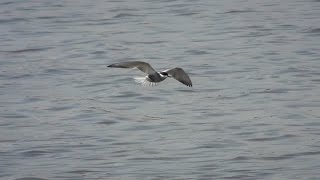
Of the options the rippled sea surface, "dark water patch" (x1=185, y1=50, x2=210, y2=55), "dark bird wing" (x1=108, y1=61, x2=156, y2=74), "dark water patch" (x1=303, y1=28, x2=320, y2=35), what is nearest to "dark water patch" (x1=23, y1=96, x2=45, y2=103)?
the rippled sea surface

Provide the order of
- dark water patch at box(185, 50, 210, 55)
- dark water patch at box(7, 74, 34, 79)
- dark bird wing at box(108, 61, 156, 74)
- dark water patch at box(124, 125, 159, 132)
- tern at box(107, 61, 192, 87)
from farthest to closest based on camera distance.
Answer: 1. dark water patch at box(185, 50, 210, 55)
2. dark water patch at box(7, 74, 34, 79)
3. dark water patch at box(124, 125, 159, 132)
4. tern at box(107, 61, 192, 87)
5. dark bird wing at box(108, 61, 156, 74)

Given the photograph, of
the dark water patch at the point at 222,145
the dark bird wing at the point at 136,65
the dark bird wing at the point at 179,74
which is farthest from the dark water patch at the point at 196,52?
the dark bird wing at the point at 136,65

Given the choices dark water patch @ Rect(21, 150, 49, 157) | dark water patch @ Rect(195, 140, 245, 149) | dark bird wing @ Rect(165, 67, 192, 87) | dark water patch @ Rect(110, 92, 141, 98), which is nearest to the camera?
dark bird wing @ Rect(165, 67, 192, 87)

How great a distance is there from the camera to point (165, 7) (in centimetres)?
2691

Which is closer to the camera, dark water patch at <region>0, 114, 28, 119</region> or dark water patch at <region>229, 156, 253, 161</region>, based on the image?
dark water patch at <region>229, 156, 253, 161</region>

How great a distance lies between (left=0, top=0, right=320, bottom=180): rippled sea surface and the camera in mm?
14609

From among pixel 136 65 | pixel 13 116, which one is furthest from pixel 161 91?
pixel 136 65

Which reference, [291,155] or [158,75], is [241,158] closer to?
[291,155]

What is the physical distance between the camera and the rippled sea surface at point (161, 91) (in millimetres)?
14609

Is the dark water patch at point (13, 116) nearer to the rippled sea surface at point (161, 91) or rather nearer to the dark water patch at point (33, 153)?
the rippled sea surface at point (161, 91)

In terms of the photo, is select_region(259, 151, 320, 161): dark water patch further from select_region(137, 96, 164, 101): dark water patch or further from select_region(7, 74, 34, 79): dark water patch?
select_region(7, 74, 34, 79): dark water patch

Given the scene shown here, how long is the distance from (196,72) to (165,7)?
21.8 feet

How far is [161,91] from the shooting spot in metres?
19.4

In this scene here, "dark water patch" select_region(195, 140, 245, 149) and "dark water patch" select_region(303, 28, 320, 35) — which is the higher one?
"dark water patch" select_region(195, 140, 245, 149)
